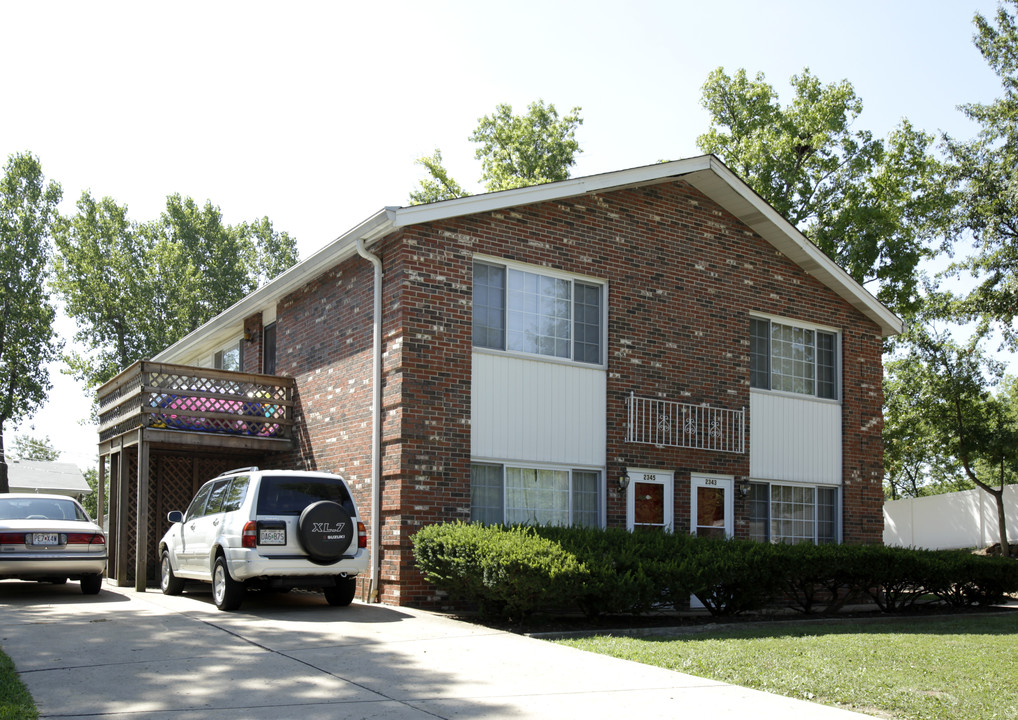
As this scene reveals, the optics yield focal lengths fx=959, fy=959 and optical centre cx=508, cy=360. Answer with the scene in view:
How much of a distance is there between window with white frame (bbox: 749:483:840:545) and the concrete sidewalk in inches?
305

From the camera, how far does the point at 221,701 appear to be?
22.2ft

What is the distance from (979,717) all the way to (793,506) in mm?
11001

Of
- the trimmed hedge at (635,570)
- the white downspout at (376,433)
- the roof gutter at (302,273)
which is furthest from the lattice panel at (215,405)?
the trimmed hedge at (635,570)

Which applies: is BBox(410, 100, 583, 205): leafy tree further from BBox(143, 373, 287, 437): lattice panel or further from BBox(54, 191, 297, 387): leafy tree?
BBox(143, 373, 287, 437): lattice panel

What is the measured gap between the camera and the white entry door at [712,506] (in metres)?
16.2

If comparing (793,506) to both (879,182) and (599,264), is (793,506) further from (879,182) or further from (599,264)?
(879,182)

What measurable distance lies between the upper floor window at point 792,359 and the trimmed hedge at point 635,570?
4.08 metres

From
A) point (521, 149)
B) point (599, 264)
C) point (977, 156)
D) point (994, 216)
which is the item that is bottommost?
point (599, 264)

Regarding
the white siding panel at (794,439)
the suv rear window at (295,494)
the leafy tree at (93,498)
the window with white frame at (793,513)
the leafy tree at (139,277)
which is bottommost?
the leafy tree at (93,498)

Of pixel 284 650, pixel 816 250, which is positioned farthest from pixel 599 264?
pixel 284 650

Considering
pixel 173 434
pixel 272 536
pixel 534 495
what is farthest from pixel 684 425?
pixel 173 434

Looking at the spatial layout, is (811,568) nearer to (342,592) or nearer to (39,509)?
(342,592)

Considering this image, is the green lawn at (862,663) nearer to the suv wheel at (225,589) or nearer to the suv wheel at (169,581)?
the suv wheel at (225,589)

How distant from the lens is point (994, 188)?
26562 millimetres
